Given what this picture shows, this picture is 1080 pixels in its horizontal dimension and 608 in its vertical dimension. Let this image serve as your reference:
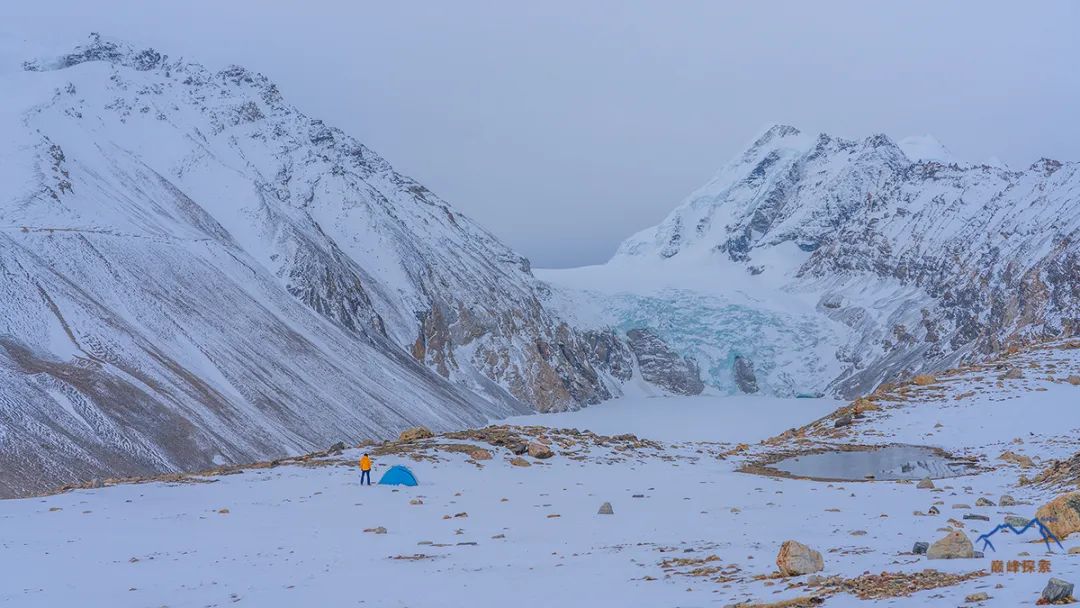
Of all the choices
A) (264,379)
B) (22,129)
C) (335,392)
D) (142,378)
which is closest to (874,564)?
(142,378)

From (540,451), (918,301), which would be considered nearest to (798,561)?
(540,451)

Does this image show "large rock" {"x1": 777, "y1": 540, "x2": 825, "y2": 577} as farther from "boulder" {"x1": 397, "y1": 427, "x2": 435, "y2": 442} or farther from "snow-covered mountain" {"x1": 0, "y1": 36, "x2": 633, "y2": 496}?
"snow-covered mountain" {"x1": 0, "y1": 36, "x2": 633, "y2": 496}

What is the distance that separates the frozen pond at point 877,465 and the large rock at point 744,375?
129975mm

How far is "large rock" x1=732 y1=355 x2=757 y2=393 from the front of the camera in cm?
16788

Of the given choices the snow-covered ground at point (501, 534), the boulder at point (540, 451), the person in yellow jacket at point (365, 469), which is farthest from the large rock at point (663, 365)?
the person in yellow jacket at point (365, 469)

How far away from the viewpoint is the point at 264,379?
247ft

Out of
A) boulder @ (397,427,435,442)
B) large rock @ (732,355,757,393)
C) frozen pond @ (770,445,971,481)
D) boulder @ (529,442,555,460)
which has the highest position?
large rock @ (732,355,757,393)

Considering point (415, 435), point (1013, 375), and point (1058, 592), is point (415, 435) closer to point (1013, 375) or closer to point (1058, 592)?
point (1013, 375)

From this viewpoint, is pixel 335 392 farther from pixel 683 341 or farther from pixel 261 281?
pixel 683 341

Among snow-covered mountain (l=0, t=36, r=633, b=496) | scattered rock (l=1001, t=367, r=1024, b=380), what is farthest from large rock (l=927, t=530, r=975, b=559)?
snow-covered mountain (l=0, t=36, r=633, b=496)

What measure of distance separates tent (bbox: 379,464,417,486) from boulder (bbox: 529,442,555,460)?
6837 mm

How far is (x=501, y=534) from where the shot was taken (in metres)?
21.8

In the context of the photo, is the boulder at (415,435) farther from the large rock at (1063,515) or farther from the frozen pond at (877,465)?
the large rock at (1063,515)

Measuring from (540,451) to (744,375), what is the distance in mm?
138129
